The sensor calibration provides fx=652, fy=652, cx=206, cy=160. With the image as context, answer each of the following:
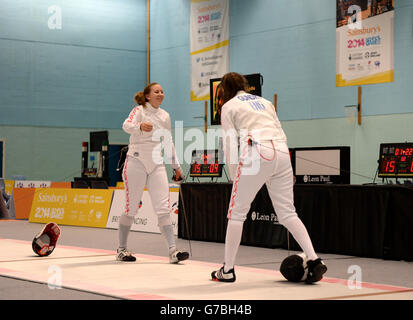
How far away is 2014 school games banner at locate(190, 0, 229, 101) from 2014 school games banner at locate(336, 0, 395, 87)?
11.4 feet

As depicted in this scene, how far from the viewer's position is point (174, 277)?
197 inches

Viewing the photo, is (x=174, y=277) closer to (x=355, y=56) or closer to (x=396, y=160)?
(x=396, y=160)

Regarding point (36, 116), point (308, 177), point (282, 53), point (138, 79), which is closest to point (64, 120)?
point (36, 116)

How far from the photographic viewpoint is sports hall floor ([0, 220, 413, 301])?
413 centimetres

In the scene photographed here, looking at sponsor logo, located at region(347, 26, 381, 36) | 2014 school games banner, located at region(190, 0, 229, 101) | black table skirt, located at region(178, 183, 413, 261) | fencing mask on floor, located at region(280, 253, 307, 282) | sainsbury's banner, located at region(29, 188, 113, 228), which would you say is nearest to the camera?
A: fencing mask on floor, located at region(280, 253, 307, 282)

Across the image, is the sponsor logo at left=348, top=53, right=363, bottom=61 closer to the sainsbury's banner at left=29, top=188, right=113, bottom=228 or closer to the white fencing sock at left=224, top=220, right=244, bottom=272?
the sainsbury's banner at left=29, top=188, right=113, bottom=228

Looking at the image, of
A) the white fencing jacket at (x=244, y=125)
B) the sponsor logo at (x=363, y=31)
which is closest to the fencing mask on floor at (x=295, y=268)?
the white fencing jacket at (x=244, y=125)

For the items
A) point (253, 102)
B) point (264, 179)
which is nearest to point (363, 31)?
point (253, 102)

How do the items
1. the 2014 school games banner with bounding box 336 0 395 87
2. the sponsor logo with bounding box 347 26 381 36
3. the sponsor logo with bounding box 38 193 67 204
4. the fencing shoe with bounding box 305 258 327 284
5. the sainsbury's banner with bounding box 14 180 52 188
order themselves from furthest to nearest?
the sainsbury's banner with bounding box 14 180 52 188 → the sponsor logo with bounding box 347 26 381 36 → the 2014 school games banner with bounding box 336 0 395 87 → the sponsor logo with bounding box 38 193 67 204 → the fencing shoe with bounding box 305 258 327 284

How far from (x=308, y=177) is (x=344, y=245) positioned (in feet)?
5.61

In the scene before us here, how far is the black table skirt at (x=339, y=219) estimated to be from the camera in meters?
6.37

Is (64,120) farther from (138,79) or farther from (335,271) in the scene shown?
(335,271)

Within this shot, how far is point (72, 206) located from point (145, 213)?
6.75 feet

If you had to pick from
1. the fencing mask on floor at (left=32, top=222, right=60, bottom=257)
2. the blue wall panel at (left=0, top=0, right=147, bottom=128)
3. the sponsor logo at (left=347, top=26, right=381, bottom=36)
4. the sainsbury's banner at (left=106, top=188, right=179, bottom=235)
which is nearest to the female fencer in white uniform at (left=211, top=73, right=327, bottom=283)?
the fencing mask on floor at (left=32, top=222, right=60, bottom=257)
